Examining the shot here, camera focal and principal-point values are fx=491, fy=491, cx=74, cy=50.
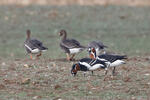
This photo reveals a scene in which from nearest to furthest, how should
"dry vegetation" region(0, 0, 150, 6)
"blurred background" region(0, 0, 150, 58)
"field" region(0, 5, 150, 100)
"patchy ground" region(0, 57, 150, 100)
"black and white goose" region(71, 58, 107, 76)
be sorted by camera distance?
1. "patchy ground" region(0, 57, 150, 100)
2. "field" region(0, 5, 150, 100)
3. "black and white goose" region(71, 58, 107, 76)
4. "blurred background" region(0, 0, 150, 58)
5. "dry vegetation" region(0, 0, 150, 6)

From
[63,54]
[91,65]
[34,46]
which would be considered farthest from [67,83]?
[63,54]

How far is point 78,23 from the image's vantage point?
1254 inches

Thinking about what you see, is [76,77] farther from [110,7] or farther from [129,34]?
[110,7]

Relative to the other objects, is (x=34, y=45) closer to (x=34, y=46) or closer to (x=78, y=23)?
(x=34, y=46)

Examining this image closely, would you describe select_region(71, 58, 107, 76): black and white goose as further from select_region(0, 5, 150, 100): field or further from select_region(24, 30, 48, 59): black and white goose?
select_region(24, 30, 48, 59): black and white goose

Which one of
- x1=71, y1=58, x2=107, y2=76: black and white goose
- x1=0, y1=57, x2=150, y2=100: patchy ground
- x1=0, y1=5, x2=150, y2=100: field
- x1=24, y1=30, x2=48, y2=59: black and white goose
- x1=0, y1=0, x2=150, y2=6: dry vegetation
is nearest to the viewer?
x1=0, y1=57, x2=150, y2=100: patchy ground

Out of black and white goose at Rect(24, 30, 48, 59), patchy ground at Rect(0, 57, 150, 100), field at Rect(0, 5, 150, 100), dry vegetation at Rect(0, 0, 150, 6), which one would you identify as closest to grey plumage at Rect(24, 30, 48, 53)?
black and white goose at Rect(24, 30, 48, 59)

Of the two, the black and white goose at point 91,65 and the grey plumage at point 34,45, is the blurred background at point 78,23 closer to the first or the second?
the grey plumage at point 34,45

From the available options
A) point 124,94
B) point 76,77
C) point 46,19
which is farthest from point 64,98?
point 46,19

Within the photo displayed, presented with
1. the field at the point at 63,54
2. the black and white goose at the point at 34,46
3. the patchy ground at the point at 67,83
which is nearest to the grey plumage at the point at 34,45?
the black and white goose at the point at 34,46

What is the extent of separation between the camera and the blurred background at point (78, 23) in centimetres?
2498

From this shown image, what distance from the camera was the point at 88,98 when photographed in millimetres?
10898

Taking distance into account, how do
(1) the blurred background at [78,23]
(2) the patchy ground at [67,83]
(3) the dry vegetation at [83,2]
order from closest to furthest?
(2) the patchy ground at [67,83] → (1) the blurred background at [78,23] → (3) the dry vegetation at [83,2]

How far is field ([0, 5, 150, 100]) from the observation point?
11695 mm
